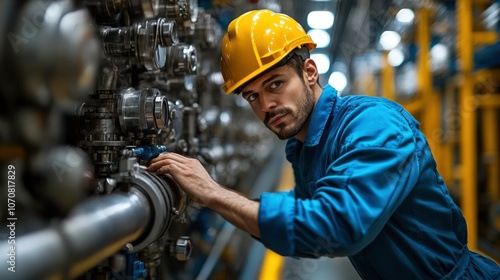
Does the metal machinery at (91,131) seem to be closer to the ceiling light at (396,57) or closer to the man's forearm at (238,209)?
the man's forearm at (238,209)

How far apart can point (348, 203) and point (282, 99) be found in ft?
1.51

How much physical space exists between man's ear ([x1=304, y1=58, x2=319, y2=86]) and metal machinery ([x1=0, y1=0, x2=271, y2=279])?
0.37m

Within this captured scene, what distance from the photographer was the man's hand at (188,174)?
115 centimetres

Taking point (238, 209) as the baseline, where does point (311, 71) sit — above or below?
above

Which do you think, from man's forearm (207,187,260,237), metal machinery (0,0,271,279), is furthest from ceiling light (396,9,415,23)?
man's forearm (207,187,260,237)

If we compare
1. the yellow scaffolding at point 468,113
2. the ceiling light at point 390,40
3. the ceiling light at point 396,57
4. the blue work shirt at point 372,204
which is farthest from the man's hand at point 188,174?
the ceiling light at point 396,57

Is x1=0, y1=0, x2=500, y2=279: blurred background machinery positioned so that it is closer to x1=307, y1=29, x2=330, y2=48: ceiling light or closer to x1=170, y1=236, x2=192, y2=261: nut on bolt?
x1=170, y1=236, x2=192, y2=261: nut on bolt

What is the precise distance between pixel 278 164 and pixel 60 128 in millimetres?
7205

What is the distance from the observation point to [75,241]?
2.17 feet

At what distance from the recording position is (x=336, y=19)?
17.9ft

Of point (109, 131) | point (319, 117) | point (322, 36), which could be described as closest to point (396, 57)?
point (322, 36)

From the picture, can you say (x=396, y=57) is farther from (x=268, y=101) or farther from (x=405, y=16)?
(x=268, y=101)

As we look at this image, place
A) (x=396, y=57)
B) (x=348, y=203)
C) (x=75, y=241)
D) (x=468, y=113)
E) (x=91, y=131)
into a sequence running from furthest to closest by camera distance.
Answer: (x=396, y=57) < (x=468, y=113) < (x=91, y=131) < (x=348, y=203) < (x=75, y=241)

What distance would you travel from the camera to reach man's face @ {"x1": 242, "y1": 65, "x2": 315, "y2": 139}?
4.45 feet
